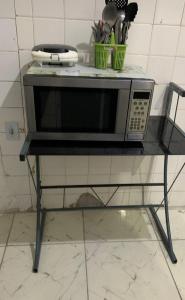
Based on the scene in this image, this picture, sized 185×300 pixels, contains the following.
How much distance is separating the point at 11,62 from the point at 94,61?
0.43 meters

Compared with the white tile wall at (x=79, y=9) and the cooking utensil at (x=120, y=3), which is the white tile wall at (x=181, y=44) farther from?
the white tile wall at (x=79, y=9)

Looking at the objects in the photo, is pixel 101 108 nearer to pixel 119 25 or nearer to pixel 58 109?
pixel 58 109

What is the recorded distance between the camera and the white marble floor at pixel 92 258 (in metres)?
1.37

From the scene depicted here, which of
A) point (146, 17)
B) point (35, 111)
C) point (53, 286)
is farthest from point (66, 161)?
Result: point (146, 17)

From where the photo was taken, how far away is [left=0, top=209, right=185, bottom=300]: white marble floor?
1.37m

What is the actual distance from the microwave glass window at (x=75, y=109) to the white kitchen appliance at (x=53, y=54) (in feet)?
0.51

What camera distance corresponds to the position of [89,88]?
112cm

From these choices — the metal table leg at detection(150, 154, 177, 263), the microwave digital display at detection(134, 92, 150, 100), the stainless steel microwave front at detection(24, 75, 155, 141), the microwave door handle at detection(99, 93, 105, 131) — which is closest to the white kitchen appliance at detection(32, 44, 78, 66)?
the stainless steel microwave front at detection(24, 75, 155, 141)

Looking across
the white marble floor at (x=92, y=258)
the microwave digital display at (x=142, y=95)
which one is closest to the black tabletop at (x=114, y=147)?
the microwave digital display at (x=142, y=95)

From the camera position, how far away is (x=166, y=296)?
1.36 m

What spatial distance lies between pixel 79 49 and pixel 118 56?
0.85 ft

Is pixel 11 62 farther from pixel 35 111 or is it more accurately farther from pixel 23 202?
pixel 23 202

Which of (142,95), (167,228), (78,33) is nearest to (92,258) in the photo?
(167,228)

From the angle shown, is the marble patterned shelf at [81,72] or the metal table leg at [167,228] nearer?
the marble patterned shelf at [81,72]
